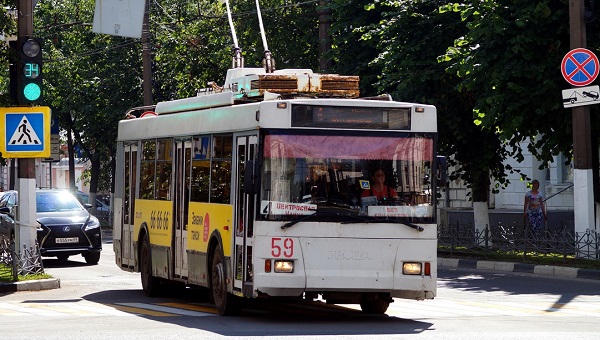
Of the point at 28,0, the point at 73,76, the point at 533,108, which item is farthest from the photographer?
the point at 73,76

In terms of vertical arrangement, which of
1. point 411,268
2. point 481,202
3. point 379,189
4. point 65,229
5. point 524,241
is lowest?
point 524,241

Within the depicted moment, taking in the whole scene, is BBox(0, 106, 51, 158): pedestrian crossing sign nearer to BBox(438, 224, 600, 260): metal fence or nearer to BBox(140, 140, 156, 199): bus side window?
BBox(140, 140, 156, 199): bus side window

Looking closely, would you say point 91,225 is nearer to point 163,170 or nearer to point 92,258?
point 92,258

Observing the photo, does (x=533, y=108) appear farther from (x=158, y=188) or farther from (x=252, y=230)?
(x=252, y=230)

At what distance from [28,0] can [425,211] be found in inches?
353

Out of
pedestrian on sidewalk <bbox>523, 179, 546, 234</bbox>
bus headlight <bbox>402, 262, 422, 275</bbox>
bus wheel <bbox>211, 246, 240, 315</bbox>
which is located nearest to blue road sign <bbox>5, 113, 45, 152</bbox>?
bus wheel <bbox>211, 246, 240, 315</bbox>

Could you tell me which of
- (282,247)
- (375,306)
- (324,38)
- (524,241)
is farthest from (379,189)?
(324,38)

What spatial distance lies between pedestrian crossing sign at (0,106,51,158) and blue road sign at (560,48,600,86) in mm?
9049

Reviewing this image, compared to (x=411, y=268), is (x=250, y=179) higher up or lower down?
higher up

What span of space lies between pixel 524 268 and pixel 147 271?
7.82 meters

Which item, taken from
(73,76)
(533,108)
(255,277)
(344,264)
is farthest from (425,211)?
(73,76)

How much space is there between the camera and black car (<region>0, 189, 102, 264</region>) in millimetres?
26719

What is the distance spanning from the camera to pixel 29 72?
1973 cm

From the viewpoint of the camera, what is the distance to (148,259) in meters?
18.7
